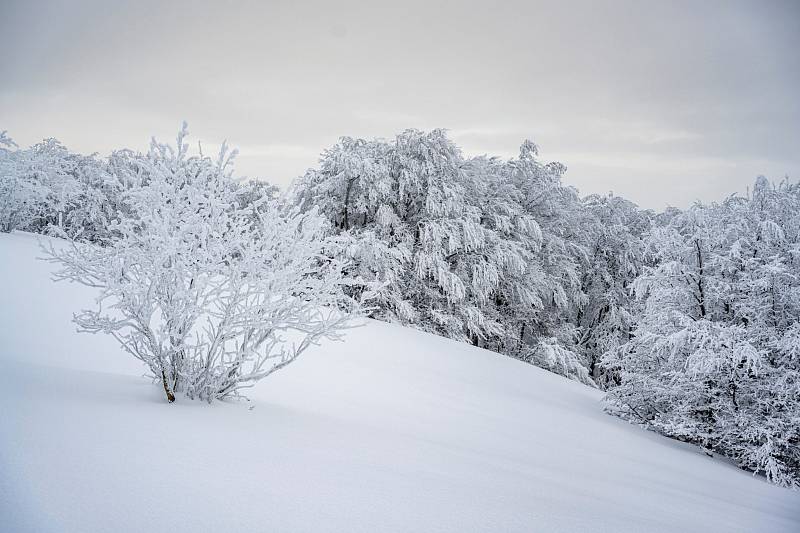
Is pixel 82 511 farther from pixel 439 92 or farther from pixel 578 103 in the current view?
pixel 439 92

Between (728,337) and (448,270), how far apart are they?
958 cm

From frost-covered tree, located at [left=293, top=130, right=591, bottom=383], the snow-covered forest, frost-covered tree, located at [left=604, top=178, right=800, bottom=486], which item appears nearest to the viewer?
the snow-covered forest

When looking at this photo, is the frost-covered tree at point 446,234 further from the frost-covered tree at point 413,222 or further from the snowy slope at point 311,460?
the snowy slope at point 311,460

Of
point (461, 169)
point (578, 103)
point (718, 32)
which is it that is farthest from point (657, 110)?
point (461, 169)

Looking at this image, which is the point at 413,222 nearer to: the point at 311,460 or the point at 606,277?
the point at 606,277

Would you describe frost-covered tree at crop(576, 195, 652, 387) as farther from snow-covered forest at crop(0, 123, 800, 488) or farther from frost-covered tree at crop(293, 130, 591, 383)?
frost-covered tree at crop(293, 130, 591, 383)

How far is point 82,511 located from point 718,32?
710 feet

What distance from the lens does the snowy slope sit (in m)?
1.81

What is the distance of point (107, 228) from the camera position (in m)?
3.03

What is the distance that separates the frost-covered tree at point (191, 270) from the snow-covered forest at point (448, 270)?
0.02m

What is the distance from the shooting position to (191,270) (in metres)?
3.23

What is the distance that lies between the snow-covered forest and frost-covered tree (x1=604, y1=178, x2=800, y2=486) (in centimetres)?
4

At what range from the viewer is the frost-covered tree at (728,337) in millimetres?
7211

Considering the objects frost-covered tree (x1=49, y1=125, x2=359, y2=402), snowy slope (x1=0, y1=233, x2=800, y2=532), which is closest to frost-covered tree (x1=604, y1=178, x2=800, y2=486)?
snowy slope (x1=0, y1=233, x2=800, y2=532)
